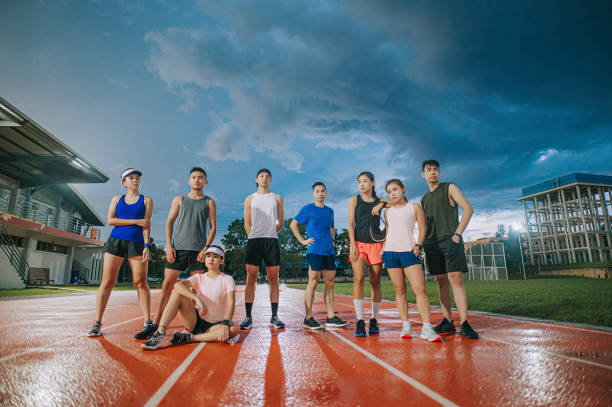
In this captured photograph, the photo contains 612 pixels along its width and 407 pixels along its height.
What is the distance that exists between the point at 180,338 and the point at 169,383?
4.54 feet

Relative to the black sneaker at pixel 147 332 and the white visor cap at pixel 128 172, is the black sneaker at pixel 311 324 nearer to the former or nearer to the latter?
the black sneaker at pixel 147 332

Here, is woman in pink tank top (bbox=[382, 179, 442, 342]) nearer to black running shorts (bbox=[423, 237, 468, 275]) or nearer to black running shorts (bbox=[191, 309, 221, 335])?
black running shorts (bbox=[423, 237, 468, 275])

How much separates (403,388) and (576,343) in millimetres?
2744

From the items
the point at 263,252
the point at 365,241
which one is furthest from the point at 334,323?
the point at 263,252

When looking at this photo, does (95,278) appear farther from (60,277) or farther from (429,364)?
(429,364)

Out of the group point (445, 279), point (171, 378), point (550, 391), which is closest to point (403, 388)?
point (550, 391)

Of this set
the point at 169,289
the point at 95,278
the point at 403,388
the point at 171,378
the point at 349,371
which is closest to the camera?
the point at 403,388

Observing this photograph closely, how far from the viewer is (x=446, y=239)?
4.23 m

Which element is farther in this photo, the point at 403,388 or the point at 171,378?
the point at 171,378

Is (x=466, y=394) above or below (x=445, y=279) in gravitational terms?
below

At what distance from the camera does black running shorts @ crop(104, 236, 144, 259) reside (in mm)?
4293

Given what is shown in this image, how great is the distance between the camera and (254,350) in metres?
3.43

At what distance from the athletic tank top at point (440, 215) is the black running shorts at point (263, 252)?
2.16m

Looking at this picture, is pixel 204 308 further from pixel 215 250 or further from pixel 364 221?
pixel 364 221
